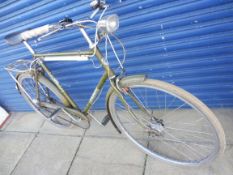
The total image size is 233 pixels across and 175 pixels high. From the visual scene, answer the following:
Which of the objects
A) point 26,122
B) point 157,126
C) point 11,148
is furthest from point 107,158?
point 26,122

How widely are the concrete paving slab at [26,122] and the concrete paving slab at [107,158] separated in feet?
3.51

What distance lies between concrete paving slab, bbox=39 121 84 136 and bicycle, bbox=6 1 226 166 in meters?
0.09

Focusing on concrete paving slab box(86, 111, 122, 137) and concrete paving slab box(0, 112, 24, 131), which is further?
concrete paving slab box(0, 112, 24, 131)

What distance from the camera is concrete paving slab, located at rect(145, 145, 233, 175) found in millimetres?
2592

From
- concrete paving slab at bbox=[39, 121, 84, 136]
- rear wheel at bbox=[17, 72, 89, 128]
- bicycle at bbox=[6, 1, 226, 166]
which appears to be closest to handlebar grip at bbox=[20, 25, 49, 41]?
bicycle at bbox=[6, 1, 226, 166]

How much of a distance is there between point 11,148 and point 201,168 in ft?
9.02

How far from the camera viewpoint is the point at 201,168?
2.66m

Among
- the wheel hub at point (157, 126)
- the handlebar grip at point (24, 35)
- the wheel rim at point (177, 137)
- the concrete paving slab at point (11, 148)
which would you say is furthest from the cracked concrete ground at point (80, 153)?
the handlebar grip at point (24, 35)

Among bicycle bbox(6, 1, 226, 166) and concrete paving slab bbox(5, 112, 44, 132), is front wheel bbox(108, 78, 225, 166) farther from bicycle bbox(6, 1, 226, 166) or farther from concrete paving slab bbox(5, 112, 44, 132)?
concrete paving slab bbox(5, 112, 44, 132)

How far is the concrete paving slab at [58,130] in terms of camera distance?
366 centimetres

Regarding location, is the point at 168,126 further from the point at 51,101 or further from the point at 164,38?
the point at 51,101

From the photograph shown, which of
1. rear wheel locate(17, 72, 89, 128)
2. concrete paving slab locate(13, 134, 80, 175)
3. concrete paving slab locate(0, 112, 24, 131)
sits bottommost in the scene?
concrete paving slab locate(13, 134, 80, 175)

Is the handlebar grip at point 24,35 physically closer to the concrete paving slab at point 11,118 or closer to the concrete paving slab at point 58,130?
the concrete paving slab at point 58,130

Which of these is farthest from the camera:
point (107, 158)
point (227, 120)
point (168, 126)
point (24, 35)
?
point (168, 126)
